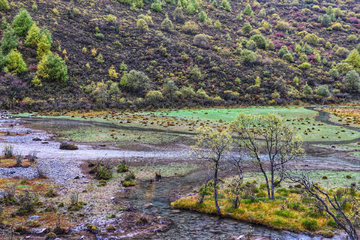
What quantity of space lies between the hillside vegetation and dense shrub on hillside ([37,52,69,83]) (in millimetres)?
340

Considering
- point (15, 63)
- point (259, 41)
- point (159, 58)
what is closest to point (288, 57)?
point (259, 41)

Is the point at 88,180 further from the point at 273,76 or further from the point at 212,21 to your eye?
the point at 212,21

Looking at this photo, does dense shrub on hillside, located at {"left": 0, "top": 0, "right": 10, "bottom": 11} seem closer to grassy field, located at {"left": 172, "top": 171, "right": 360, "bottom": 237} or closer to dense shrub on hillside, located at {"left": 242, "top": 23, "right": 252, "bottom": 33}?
grassy field, located at {"left": 172, "top": 171, "right": 360, "bottom": 237}

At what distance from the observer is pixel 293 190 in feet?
74.0

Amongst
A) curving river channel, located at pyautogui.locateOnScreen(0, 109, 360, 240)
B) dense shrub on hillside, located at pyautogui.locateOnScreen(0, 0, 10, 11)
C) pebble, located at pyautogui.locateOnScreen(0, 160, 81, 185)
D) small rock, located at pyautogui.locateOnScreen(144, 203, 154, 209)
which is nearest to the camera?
curving river channel, located at pyautogui.locateOnScreen(0, 109, 360, 240)

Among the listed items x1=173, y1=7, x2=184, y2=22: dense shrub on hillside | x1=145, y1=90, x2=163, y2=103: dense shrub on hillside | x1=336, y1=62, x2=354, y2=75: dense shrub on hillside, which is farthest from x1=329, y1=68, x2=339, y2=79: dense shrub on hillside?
x1=145, y1=90, x2=163, y2=103: dense shrub on hillside

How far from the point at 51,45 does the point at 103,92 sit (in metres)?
37.6

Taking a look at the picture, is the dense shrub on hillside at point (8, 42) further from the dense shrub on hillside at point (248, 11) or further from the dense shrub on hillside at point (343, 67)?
the dense shrub on hillside at point (248, 11)

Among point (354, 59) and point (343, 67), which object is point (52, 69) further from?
point (354, 59)

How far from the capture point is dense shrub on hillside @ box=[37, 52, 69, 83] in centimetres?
8135

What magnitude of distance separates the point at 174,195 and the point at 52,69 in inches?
3065

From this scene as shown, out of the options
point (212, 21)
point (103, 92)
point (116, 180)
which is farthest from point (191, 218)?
point (212, 21)

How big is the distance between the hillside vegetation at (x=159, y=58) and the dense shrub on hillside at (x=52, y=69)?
1.12ft

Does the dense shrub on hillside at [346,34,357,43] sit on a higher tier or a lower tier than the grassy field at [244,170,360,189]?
higher
